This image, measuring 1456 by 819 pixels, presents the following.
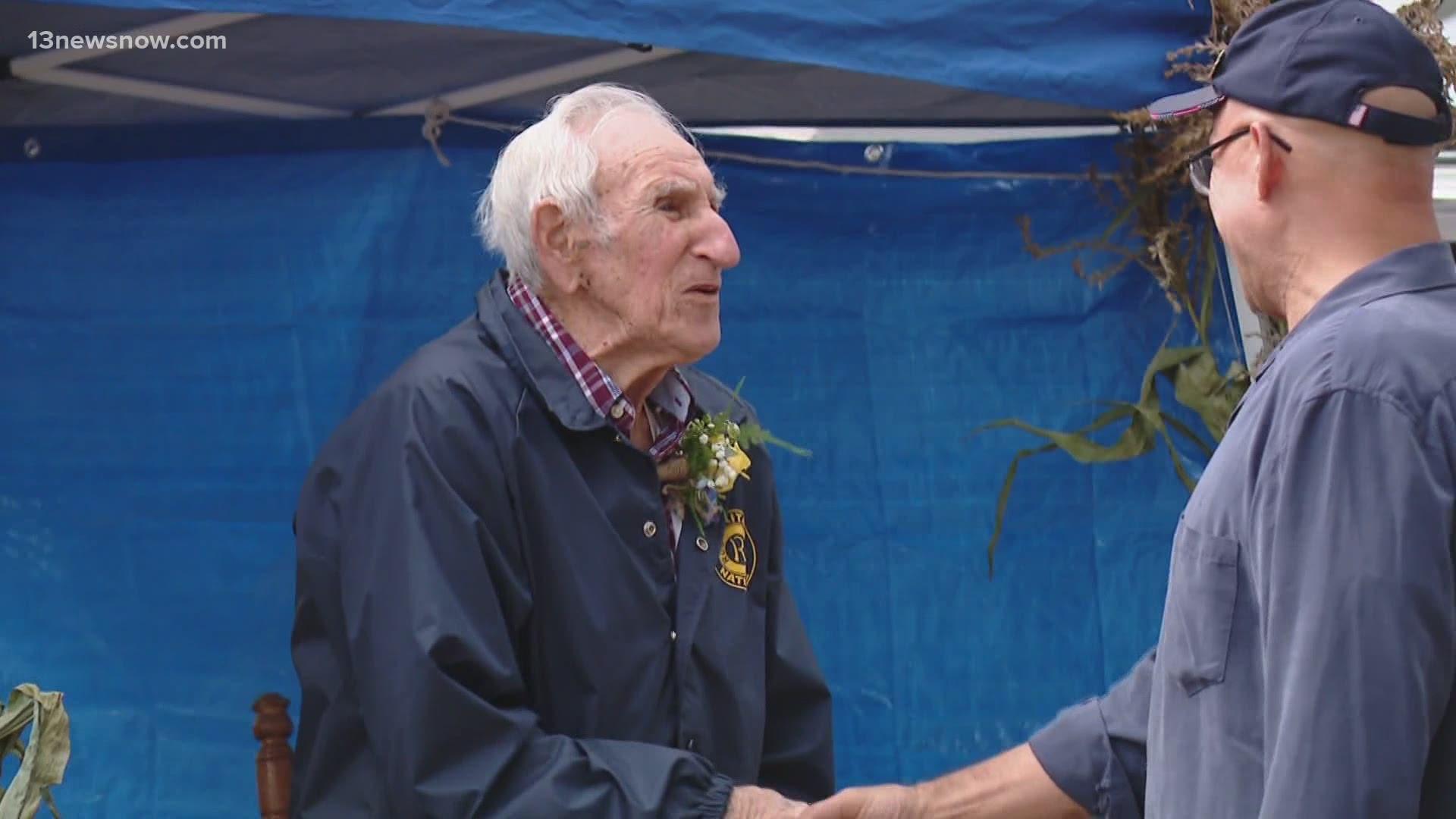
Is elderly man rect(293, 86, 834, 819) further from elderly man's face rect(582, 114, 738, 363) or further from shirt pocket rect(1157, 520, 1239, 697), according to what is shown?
shirt pocket rect(1157, 520, 1239, 697)

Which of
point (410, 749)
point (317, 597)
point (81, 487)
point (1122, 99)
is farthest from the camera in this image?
point (81, 487)

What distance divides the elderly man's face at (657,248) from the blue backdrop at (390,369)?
0.63 metres

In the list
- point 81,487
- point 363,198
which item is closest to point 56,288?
point 81,487

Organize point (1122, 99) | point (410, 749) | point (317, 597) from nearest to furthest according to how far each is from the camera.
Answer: point (410, 749)
point (317, 597)
point (1122, 99)

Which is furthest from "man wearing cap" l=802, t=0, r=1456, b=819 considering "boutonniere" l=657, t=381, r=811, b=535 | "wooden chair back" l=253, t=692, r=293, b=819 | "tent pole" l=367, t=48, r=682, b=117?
"wooden chair back" l=253, t=692, r=293, b=819

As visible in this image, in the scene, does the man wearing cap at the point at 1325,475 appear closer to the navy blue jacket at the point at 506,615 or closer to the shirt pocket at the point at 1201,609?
the shirt pocket at the point at 1201,609

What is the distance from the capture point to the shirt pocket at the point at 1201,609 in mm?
1732

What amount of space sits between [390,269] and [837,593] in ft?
3.49

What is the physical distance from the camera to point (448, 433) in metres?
2.43

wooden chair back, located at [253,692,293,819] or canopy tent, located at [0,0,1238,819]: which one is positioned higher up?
canopy tent, located at [0,0,1238,819]

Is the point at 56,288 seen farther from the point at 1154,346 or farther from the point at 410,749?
the point at 1154,346

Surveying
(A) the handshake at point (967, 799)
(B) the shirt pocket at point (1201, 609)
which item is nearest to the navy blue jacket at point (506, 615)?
(A) the handshake at point (967, 799)

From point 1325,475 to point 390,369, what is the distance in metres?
2.06

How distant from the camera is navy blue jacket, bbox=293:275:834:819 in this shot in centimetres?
231
